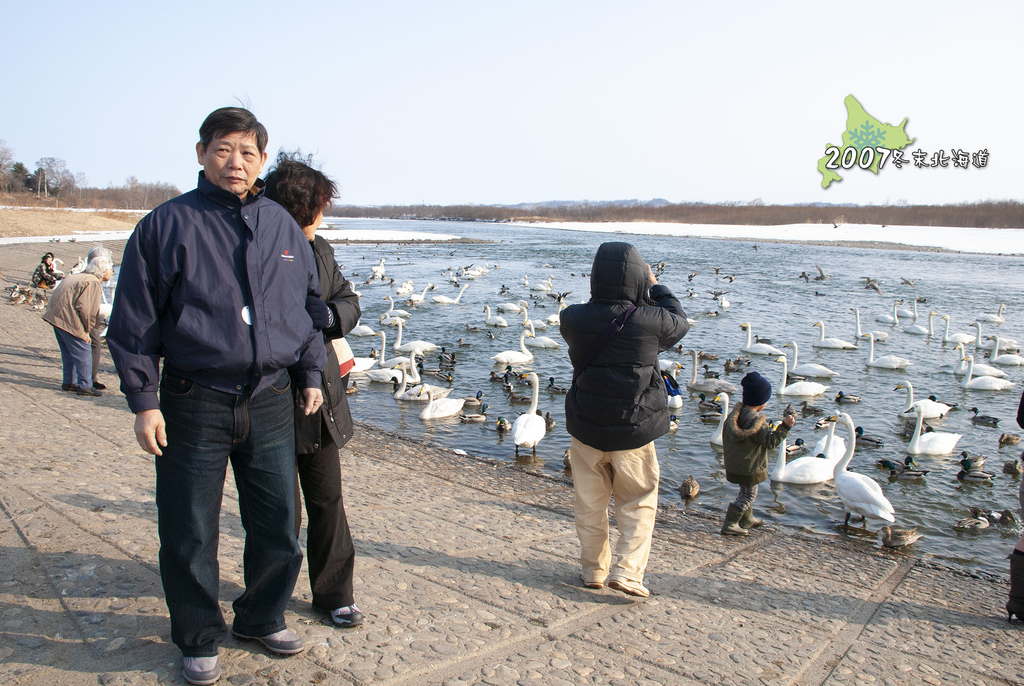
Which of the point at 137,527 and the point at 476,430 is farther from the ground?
the point at 137,527

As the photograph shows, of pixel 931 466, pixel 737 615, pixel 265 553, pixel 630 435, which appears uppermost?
pixel 630 435

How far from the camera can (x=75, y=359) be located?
7.50 m

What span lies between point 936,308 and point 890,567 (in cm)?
2351

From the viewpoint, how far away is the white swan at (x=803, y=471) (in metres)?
7.78

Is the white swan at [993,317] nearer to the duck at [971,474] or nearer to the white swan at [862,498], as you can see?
the duck at [971,474]

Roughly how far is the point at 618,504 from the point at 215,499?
6.52ft

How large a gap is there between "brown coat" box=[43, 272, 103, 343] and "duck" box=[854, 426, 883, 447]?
9212 mm

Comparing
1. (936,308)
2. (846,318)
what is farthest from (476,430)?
(936,308)

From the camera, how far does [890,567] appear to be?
4875 mm

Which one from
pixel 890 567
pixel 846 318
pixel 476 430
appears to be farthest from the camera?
pixel 846 318

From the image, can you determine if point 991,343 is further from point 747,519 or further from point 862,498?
point 747,519

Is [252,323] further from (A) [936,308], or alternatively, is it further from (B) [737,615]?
(A) [936,308]

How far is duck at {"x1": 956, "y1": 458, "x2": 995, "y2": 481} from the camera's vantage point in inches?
323

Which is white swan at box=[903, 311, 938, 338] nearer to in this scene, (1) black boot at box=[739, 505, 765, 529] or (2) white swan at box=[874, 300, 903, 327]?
(2) white swan at box=[874, 300, 903, 327]
